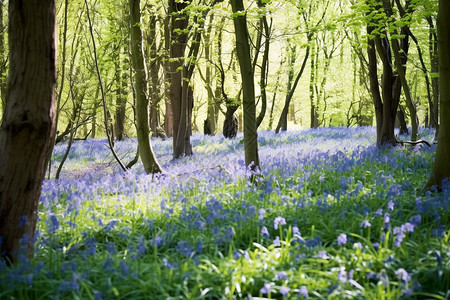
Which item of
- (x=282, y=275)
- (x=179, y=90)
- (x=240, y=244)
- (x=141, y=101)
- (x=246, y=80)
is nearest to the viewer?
(x=282, y=275)

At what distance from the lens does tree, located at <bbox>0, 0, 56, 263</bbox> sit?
3.29 meters

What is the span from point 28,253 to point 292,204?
299 cm

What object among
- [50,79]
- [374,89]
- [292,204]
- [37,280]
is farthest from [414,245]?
[374,89]

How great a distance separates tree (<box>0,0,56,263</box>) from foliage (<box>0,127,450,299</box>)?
301mm

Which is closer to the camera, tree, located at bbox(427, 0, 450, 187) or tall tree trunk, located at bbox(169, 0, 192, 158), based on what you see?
tree, located at bbox(427, 0, 450, 187)

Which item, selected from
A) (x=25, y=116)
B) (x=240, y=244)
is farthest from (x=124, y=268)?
(x=25, y=116)

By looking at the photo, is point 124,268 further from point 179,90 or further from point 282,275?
point 179,90

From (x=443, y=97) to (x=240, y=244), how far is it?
3743 mm

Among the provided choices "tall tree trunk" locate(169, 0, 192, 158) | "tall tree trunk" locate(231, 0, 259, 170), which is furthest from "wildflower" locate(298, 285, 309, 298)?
"tall tree trunk" locate(169, 0, 192, 158)

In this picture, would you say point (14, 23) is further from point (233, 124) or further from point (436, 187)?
point (233, 124)

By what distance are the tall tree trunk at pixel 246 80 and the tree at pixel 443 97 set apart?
271 cm

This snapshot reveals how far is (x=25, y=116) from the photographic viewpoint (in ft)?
10.8

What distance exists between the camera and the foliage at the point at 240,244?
2.86 metres

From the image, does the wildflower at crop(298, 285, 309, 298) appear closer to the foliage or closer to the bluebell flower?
the foliage
